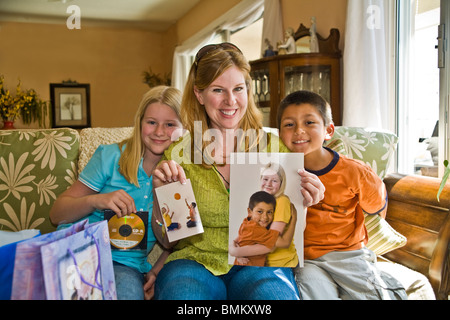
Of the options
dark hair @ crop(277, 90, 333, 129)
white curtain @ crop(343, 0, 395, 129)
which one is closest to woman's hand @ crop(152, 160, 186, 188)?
dark hair @ crop(277, 90, 333, 129)

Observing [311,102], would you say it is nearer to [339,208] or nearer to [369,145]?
[339,208]

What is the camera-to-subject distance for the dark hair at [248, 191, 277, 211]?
0.89 metres

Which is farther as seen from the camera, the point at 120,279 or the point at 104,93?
the point at 104,93

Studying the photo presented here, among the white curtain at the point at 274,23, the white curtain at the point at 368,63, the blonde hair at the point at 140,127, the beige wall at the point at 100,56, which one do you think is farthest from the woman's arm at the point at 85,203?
the beige wall at the point at 100,56

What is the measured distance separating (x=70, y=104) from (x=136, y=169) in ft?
18.1

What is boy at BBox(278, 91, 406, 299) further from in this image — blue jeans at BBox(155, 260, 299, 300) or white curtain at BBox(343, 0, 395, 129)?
white curtain at BBox(343, 0, 395, 129)

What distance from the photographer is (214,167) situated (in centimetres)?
103

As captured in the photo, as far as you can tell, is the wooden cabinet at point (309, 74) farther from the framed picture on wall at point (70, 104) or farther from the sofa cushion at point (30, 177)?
the framed picture on wall at point (70, 104)

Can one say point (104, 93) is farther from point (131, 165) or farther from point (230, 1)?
point (131, 165)

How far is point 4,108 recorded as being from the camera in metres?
4.38

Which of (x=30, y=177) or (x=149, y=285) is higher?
(x=30, y=177)

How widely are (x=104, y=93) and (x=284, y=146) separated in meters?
5.21

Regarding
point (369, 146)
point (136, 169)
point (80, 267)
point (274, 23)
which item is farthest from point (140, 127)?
point (274, 23)
